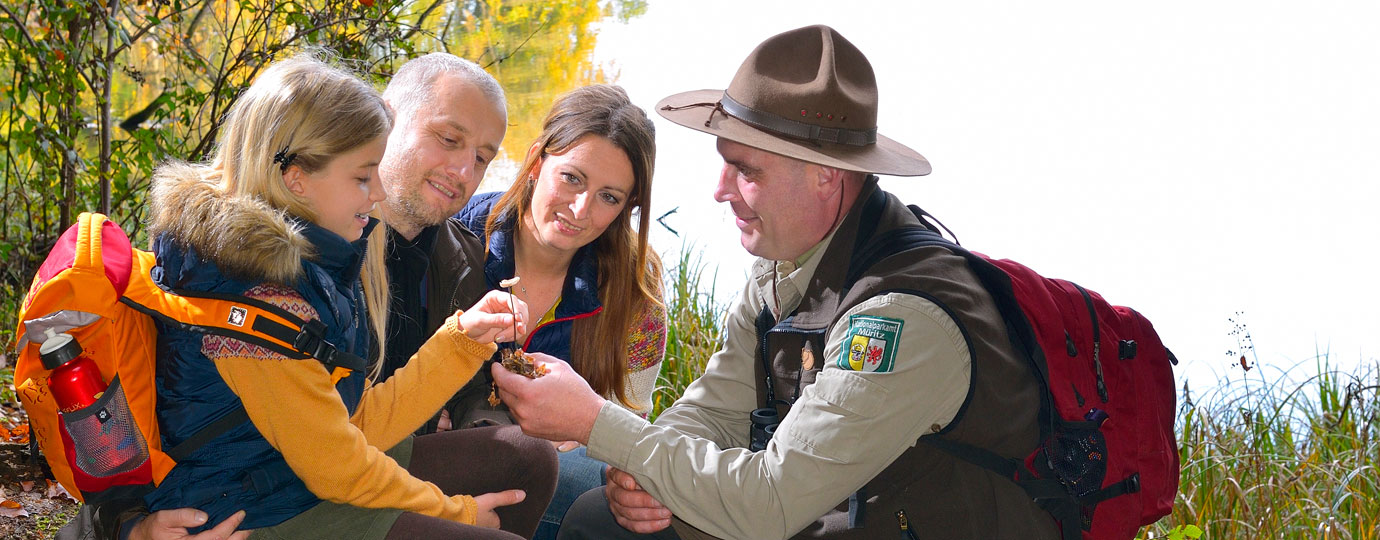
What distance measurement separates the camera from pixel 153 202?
198cm

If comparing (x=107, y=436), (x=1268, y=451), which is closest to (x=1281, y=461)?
(x=1268, y=451)

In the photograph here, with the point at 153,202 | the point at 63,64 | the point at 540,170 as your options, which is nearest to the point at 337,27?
the point at 63,64

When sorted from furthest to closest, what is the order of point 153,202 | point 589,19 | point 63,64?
point 589,19
point 63,64
point 153,202

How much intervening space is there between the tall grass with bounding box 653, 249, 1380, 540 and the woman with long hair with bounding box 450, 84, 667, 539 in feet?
4.64

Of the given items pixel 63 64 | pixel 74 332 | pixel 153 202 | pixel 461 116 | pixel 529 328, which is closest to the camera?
pixel 74 332

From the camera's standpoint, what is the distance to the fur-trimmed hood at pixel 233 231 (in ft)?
6.07

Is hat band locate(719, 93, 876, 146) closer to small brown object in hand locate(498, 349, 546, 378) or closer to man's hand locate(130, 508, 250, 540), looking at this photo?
small brown object in hand locate(498, 349, 546, 378)

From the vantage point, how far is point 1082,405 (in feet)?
6.76

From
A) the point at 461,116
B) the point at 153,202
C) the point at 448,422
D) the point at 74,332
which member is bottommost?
the point at 448,422

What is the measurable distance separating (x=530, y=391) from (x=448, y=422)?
2.35 feet

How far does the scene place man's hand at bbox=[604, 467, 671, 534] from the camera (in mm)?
2303

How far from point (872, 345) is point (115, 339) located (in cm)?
131

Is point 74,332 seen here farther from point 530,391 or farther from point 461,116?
point 461,116

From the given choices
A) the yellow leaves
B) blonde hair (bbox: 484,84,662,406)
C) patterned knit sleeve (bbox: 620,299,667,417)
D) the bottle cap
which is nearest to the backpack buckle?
the bottle cap
